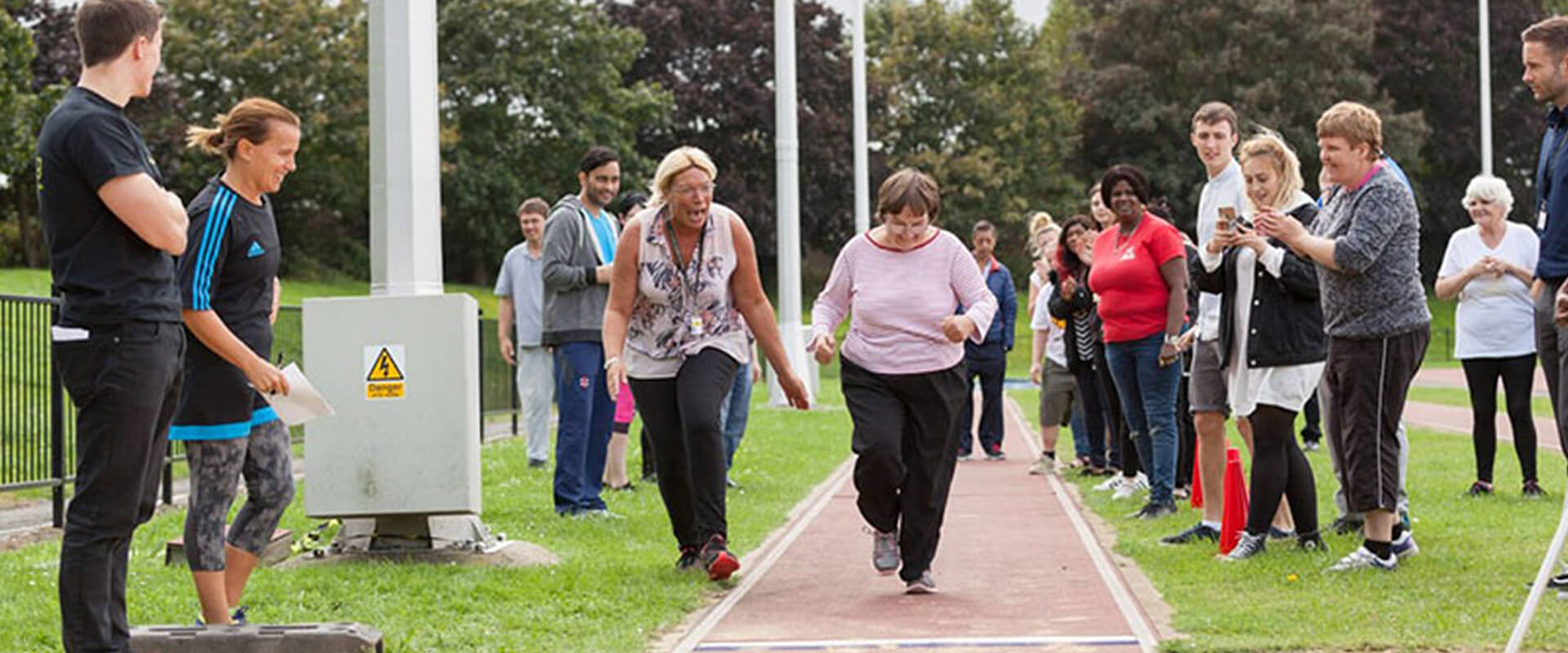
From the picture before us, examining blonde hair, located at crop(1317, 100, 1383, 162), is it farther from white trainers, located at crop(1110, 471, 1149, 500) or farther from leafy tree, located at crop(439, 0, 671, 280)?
leafy tree, located at crop(439, 0, 671, 280)

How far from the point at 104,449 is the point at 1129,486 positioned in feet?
27.3

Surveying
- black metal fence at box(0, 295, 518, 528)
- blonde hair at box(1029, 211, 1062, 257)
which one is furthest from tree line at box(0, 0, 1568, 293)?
black metal fence at box(0, 295, 518, 528)

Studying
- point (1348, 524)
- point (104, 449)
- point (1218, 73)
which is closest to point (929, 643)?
point (104, 449)

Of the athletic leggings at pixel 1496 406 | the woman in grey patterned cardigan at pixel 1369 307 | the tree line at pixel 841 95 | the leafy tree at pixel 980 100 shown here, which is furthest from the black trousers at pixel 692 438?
the leafy tree at pixel 980 100

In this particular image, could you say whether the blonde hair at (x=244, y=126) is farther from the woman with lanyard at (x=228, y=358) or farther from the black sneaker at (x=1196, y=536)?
the black sneaker at (x=1196, y=536)

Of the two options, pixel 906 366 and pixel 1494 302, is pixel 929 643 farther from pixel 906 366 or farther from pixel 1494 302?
pixel 1494 302

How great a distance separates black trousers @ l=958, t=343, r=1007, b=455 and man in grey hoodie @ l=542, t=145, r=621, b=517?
536 cm

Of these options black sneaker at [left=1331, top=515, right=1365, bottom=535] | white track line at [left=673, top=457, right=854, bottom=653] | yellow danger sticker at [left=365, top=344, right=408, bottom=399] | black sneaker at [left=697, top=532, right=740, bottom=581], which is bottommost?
white track line at [left=673, top=457, right=854, bottom=653]

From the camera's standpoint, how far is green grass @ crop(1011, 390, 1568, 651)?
6422 mm

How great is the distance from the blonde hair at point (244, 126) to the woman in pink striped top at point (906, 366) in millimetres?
2621

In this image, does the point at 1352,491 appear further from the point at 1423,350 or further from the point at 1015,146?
the point at 1015,146

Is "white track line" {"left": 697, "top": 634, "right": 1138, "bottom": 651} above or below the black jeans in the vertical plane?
below

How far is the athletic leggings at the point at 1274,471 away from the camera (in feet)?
28.6

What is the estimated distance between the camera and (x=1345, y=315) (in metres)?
8.24
